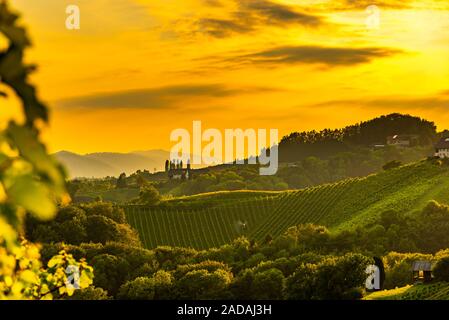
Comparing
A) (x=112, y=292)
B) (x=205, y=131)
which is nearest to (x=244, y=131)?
(x=205, y=131)

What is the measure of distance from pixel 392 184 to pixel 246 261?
108 feet

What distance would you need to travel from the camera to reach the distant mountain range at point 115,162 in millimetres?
114125

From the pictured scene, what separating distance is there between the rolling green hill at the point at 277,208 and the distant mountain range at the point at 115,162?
15753 mm

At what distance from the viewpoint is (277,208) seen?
97438 mm

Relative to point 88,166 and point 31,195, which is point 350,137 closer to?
point 88,166

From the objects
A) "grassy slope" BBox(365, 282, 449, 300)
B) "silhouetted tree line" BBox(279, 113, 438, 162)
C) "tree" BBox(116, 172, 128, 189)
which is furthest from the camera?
"tree" BBox(116, 172, 128, 189)

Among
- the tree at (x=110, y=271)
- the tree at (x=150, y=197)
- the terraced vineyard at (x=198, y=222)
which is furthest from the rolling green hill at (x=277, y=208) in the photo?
the tree at (x=110, y=271)

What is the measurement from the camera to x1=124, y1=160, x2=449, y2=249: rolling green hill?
88.8m

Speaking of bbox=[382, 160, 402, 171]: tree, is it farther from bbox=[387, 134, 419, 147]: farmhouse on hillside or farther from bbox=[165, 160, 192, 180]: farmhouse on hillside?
bbox=[165, 160, 192, 180]: farmhouse on hillside

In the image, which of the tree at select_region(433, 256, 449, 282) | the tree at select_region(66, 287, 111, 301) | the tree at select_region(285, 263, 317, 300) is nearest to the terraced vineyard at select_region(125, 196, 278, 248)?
the tree at select_region(66, 287, 111, 301)

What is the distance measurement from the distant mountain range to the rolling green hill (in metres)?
15.8

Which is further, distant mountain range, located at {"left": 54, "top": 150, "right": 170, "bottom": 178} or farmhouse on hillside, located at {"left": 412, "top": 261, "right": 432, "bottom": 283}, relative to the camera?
distant mountain range, located at {"left": 54, "top": 150, "right": 170, "bottom": 178}
